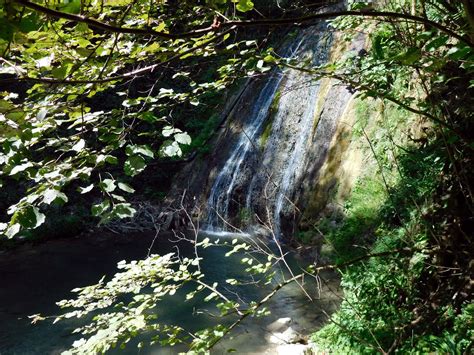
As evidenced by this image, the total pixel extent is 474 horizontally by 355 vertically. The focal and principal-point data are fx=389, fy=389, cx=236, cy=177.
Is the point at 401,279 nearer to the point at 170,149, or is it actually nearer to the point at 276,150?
the point at 170,149

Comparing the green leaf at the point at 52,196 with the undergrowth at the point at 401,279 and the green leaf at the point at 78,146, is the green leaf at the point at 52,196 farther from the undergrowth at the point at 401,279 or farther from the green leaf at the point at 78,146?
the undergrowth at the point at 401,279

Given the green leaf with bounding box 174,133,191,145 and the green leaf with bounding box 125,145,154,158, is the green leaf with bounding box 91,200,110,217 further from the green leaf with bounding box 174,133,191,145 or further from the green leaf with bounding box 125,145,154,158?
the green leaf with bounding box 174,133,191,145

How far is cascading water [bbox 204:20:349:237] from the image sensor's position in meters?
8.63

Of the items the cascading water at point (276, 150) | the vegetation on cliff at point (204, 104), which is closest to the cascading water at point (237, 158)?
the cascading water at point (276, 150)

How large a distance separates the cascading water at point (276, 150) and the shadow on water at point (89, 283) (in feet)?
5.12

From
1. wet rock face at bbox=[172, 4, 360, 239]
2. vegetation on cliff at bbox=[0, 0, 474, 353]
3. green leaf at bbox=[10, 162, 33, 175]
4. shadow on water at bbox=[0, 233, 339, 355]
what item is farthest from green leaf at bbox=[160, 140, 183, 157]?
wet rock face at bbox=[172, 4, 360, 239]

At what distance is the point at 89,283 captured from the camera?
24.8 feet

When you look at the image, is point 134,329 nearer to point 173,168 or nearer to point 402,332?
point 402,332

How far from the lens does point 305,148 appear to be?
9023 mm

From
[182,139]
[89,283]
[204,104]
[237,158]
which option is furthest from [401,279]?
[237,158]

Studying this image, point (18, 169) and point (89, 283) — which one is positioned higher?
point (18, 169)

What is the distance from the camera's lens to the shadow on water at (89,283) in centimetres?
521

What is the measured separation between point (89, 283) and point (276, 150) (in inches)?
209

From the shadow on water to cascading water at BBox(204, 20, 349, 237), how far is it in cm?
156
